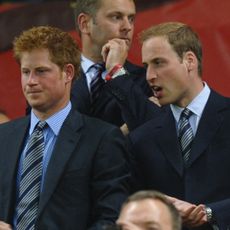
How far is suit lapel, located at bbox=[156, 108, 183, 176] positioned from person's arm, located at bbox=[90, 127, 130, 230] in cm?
21

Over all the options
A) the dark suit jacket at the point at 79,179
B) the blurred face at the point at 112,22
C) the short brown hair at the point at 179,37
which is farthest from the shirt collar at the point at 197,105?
the blurred face at the point at 112,22

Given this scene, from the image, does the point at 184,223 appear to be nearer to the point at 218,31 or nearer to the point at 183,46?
the point at 183,46

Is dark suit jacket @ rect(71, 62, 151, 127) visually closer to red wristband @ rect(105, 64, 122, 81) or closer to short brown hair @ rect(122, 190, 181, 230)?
red wristband @ rect(105, 64, 122, 81)

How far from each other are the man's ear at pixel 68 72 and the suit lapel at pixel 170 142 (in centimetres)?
44

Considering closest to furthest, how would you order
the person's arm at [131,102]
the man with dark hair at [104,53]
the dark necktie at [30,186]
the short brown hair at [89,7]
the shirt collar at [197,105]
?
the dark necktie at [30,186], the shirt collar at [197,105], the person's arm at [131,102], the man with dark hair at [104,53], the short brown hair at [89,7]

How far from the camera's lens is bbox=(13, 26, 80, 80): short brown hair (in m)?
4.86

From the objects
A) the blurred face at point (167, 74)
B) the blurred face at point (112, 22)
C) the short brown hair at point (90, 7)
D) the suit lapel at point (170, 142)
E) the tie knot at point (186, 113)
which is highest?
the short brown hair at point (90, 7)

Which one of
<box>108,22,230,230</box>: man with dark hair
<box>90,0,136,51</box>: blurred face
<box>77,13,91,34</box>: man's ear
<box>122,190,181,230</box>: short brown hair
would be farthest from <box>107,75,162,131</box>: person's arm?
<box>122,190,181,230</box>: short brown hair

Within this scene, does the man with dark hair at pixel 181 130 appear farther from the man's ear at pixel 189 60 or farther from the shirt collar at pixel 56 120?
the shirt collar at pixel 56 120

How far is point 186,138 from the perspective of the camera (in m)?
4.88

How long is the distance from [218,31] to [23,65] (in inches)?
69.8

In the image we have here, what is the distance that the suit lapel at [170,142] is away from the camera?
4836 mm

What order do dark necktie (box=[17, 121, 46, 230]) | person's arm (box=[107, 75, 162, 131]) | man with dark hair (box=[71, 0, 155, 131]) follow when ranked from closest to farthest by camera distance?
dark necktie (box=[17, 121, 46, 230])
person's arm (box=[107, 75, 162, 131])
man with dark hair (box=[71, 0, 155, 131])

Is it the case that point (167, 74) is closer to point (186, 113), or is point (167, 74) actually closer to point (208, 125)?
point (186, 113)
